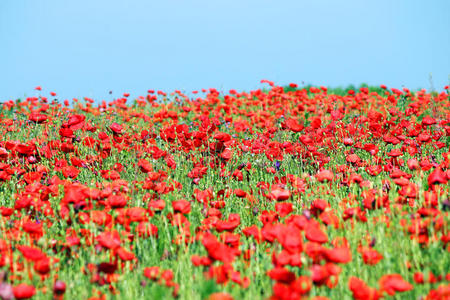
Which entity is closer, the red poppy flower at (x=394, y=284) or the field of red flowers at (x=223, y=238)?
the red poppy flower at (x=394, y=284)

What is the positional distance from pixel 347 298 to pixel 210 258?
59 cm

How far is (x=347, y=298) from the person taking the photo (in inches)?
75.5

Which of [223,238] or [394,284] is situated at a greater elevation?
[223,238]

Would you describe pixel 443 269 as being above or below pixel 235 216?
below

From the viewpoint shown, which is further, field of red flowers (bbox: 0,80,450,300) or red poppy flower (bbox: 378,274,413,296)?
field of red flowers (bbox: 0,80,450,300)

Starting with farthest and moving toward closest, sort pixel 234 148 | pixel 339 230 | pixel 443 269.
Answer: pixel 234 148 → pixel 339 230 → pixel 443 269

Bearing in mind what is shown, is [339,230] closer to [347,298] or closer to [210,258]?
[347,298]

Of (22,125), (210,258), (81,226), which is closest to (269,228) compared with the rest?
(210,258)

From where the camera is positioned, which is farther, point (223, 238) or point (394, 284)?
point (223, 238)

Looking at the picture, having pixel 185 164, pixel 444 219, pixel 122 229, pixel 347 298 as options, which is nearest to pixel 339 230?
pixel 444 219

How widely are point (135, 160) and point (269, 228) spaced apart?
9.69 feet

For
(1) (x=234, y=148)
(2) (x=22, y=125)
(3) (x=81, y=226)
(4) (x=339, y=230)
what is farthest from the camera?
(2) (x=22, y=125)

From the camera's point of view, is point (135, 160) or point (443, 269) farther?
point (135, 160)

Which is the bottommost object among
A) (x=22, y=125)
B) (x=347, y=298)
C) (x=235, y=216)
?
(x=347, y=298)
